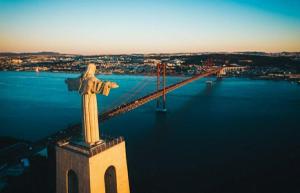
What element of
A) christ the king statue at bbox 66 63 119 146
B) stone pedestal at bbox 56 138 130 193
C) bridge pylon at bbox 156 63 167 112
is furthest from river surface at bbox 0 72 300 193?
christ the king statue at bbox 66 63 119 146

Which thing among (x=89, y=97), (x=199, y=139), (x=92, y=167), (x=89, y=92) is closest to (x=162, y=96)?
(x=199, y=139)

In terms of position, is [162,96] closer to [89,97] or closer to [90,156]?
[89,97]

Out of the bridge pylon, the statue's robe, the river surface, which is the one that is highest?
the statue's robe

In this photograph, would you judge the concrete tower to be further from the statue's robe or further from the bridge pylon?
the bridge pylon

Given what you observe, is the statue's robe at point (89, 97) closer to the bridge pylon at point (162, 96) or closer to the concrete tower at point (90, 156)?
the concrete tower at point (90, 156)

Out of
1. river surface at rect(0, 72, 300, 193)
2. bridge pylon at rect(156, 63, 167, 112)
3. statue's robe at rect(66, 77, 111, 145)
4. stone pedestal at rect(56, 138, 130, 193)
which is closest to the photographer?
stone pedestal at rect(56, 138, 130, 193)

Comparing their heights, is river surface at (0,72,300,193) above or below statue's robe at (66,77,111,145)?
below

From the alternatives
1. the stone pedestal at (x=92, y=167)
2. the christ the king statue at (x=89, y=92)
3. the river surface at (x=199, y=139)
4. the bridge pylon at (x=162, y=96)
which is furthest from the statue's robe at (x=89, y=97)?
the bridge pylon at (x=162, y=96)
